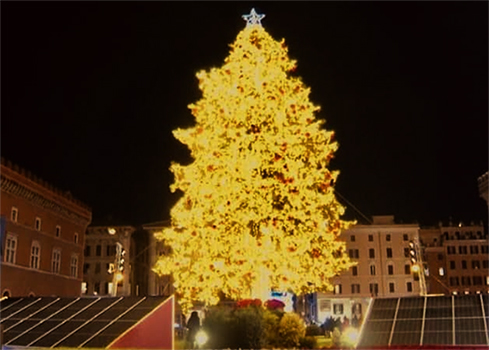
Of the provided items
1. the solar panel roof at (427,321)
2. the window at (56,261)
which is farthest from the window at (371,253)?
the solar panel roof at (427,321)

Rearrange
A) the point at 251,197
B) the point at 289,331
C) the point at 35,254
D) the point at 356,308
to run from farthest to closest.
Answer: the point at 356,308 → the point at 35,254 → the point at 251,197 → the point at 289,331

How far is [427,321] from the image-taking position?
12.0 metres

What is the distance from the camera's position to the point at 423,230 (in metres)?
109

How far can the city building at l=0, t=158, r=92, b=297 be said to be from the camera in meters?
45.2

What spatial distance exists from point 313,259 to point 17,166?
3173cm

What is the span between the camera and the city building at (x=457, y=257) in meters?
102

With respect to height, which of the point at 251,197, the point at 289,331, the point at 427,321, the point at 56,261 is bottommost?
the point at 289,331

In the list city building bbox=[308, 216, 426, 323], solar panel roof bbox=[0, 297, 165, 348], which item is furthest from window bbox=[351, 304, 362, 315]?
solar panel roof bbox=[0, 297, 165, 348]

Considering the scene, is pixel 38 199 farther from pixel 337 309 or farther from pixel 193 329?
pixel 337 309

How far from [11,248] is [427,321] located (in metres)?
39.8

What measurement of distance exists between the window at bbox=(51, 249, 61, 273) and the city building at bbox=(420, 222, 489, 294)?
65.3 meters

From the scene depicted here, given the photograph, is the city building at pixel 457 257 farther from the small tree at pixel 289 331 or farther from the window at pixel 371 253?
the small tree at pixel 289 331

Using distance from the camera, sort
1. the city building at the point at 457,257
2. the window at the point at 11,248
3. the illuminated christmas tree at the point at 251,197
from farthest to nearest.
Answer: the city building at the point at 457,257 < the window at the point at 11,248 < the illuminated christmas tree at the point at 251,197

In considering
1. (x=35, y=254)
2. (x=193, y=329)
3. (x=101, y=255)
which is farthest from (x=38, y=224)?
(x=101, y=255)
